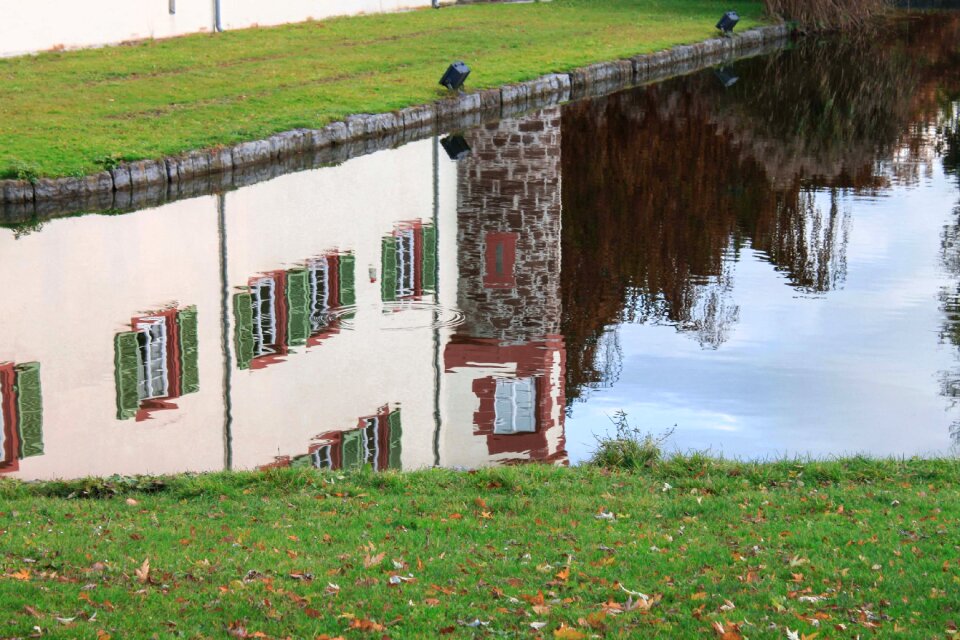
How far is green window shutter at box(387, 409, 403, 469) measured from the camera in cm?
1118

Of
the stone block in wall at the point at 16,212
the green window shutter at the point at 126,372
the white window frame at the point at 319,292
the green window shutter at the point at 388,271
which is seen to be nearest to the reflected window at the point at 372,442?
the green window shutter at the point at 126,372

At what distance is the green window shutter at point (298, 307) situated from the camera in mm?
14680

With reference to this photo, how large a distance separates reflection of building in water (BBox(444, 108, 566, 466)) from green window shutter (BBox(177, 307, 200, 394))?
2.21 metres

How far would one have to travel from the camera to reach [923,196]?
22188mm

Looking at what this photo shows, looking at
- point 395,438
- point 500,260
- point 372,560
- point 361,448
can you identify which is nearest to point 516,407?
point 395,438

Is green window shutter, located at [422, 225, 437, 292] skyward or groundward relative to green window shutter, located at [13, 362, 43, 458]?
skyward

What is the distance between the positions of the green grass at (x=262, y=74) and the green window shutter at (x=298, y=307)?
4474 millimetres

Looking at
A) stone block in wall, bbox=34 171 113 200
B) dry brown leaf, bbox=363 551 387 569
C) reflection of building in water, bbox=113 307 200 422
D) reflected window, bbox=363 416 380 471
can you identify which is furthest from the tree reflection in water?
stone block in wall, bbox=34 171 113 200

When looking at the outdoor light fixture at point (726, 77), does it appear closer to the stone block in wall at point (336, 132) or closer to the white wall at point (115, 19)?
the white wall at point (115, 19)

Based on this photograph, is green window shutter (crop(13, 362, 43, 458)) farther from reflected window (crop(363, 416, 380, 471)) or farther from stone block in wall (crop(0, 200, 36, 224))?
stone block in wall (crop(0, 200, 36, 224))

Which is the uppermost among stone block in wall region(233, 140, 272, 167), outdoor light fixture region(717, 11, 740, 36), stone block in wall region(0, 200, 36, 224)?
outdoor light fixture region(717, 11, 740, 36)

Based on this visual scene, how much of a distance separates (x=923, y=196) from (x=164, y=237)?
11.1 m

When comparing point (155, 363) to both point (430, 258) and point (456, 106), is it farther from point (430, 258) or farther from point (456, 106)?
point (456, 106)

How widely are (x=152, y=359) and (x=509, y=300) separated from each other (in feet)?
14.7
